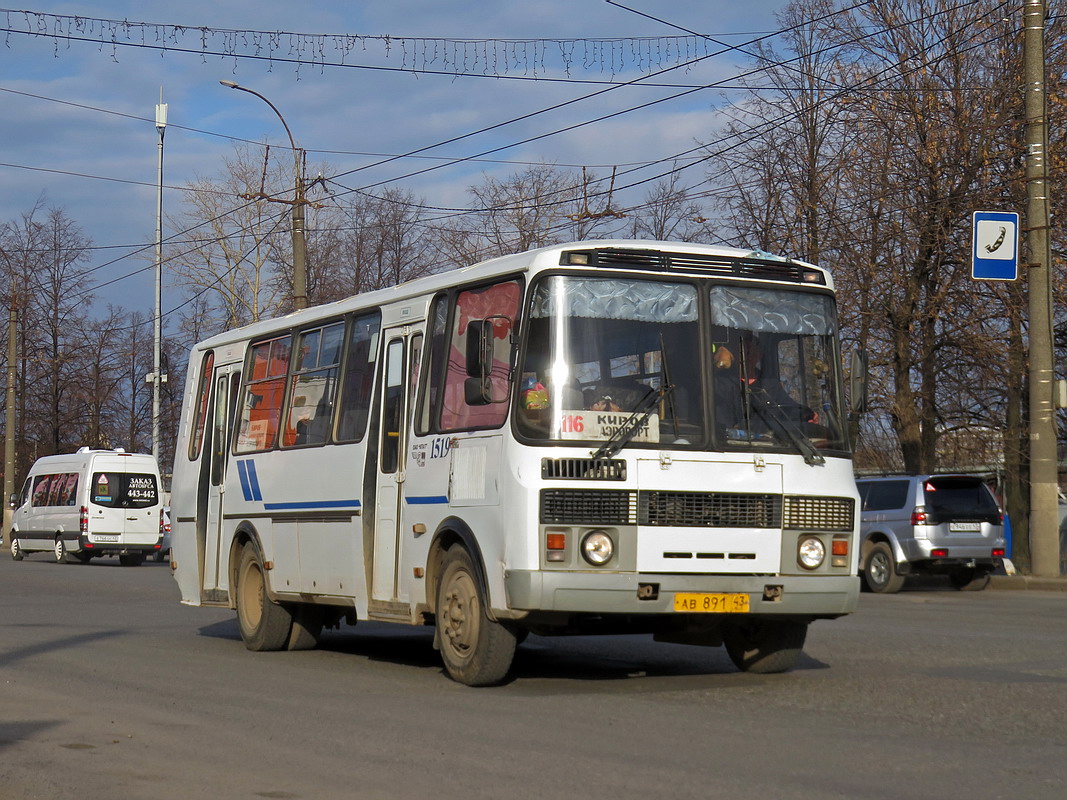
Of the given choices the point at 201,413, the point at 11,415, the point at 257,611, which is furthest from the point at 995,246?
the point at 11,415

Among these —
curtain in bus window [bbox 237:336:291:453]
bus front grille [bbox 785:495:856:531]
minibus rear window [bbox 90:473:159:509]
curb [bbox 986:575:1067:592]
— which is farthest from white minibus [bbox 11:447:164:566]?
bus front grille [bbox 785:495:856:531]

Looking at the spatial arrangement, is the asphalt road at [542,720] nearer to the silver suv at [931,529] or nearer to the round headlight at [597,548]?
the round headlight at [597,548]

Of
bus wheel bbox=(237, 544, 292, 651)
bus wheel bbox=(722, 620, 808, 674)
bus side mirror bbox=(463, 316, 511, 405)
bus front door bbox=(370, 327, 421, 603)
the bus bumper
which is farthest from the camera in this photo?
bus wheel bbox=(237, 544, 292, 651)

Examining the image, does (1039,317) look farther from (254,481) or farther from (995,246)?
(254,481)

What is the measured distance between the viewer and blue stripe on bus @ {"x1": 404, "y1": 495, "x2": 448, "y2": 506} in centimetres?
1110

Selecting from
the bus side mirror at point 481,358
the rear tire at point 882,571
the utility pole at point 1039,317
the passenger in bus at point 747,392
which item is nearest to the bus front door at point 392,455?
the bus side mirror at point 481,358

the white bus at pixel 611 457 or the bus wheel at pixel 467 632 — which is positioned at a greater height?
the white bus at pixel 611 457

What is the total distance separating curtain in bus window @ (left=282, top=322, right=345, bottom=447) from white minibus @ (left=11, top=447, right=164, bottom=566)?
24006 mm

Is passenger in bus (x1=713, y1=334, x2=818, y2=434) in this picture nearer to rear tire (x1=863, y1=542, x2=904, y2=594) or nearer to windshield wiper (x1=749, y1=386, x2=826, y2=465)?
windshield wiper (x1=749, y1=386, x2=826, y2=465)

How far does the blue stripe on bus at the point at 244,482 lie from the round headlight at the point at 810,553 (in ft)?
19.6

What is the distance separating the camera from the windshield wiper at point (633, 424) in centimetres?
1004

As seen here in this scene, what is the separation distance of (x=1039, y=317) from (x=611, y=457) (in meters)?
16.1

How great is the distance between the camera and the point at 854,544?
424 inches

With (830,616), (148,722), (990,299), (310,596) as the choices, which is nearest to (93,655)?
(310,596)
